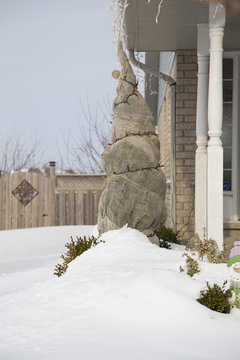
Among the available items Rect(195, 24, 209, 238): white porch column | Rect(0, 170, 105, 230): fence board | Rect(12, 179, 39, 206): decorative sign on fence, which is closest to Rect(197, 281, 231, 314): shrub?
Rect(195, 24, 209, 238): white porch column

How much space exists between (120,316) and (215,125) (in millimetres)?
3177

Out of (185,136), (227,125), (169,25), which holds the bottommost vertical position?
(185,136)

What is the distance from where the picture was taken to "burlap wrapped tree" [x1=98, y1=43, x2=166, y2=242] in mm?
5516

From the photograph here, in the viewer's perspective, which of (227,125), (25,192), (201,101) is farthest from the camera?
(25,192)

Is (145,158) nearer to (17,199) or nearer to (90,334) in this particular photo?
(90,334)

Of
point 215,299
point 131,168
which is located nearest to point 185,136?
point 131,168

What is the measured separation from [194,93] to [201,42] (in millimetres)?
1706

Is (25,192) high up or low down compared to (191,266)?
up

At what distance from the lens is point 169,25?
668 centimetres

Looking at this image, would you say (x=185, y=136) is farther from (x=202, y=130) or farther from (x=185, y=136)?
(x=202, y=130)

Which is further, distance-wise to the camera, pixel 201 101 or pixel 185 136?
pixel 185 136

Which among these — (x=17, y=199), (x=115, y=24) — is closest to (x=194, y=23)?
(x=115, y=24)

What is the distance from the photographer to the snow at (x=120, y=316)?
270 cm

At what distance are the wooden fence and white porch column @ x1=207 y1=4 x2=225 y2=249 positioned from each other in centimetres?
588
